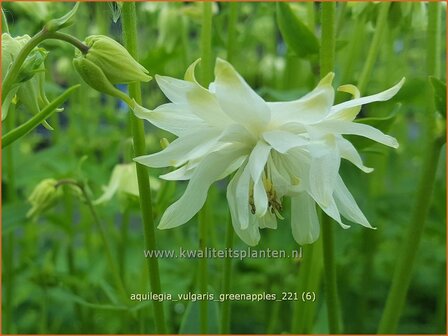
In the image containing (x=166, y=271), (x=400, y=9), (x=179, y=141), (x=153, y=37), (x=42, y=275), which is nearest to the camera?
(x=179, y=141)

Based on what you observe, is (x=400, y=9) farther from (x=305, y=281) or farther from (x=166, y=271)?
(x=166, y=271)

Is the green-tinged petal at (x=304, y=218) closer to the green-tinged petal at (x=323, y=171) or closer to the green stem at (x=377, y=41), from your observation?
the green-tinged petal at (x=323, y=171)

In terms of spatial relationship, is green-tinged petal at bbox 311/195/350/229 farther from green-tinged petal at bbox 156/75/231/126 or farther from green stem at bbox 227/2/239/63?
green stem at bbox 227/2/239/63

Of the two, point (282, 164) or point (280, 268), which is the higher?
point (282, 164)

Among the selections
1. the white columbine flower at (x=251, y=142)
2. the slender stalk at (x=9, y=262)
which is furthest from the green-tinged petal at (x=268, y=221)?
the slender stalk at (x=9, y=262)

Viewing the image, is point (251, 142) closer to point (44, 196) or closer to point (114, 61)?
point (114, 61)

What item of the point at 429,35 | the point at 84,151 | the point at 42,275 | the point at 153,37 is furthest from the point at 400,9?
the point at 153,37
